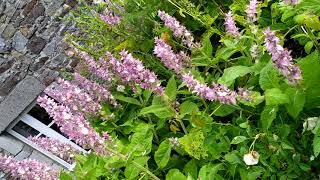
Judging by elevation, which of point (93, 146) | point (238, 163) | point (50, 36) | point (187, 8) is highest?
point (187, 8)

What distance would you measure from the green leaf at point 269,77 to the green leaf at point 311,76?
0.13 metres

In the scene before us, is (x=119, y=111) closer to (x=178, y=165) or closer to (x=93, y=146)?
(x=178, y=165)

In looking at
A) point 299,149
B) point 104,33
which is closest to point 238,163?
point 299,149

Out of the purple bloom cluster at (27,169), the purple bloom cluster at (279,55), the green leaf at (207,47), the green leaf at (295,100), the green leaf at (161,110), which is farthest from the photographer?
the green leaf at (207,47)

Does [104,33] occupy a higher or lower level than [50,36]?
higher

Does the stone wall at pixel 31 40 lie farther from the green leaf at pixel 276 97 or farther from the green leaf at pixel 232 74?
the green leaf at pixel 276 97

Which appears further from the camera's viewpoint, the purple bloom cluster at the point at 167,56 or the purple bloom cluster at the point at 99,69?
the purple bloom cluster at the point at 99,69

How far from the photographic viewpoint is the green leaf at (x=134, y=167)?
232 cm

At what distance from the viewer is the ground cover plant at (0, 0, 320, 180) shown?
82.4 inches

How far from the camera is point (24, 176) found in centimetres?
253

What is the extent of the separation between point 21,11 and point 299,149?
351cm

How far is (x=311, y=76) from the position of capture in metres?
2.09

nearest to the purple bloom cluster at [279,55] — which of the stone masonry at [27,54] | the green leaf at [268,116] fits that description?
the green leaf at [268,116]

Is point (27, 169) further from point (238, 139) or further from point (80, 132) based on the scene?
point (238, 139)
